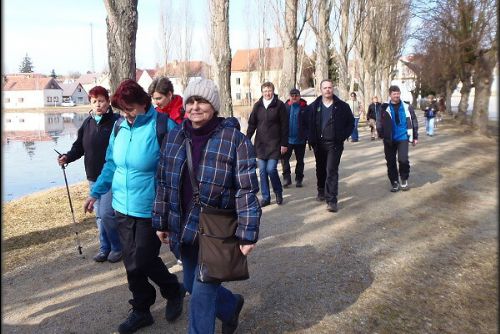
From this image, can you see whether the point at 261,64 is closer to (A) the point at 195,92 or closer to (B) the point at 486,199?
(B) the point at 486,199

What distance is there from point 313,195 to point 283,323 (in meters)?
4.74

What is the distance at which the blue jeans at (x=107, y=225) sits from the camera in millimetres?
4824

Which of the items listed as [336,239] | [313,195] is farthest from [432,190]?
[336,239]

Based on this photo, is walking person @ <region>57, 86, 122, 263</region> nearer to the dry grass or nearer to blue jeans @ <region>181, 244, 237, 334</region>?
the dry grass

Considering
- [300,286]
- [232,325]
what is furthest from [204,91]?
[300,286]

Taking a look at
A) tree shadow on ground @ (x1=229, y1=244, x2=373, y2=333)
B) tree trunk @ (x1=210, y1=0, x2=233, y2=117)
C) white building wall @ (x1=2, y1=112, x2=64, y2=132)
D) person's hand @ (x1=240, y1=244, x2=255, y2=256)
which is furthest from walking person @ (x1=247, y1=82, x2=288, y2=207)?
white building wall @ (x1=2, y1=112, x2=64, y2=132)

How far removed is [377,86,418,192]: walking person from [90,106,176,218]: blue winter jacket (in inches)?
230

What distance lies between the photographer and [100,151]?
502cm

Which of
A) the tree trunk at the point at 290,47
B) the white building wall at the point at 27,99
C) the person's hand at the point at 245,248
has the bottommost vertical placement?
the person's hand at the point at 245,248

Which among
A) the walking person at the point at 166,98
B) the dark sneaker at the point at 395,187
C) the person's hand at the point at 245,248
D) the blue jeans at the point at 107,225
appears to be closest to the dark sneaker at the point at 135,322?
the person's hand at the point at 245,248

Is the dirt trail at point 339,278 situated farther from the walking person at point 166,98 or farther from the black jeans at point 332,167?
the walking person at point 166,98

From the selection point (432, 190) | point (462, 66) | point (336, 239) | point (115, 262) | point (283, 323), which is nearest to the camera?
point (283, 323)

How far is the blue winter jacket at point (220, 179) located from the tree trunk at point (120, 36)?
12.9 ft

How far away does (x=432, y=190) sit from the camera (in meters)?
8.59
